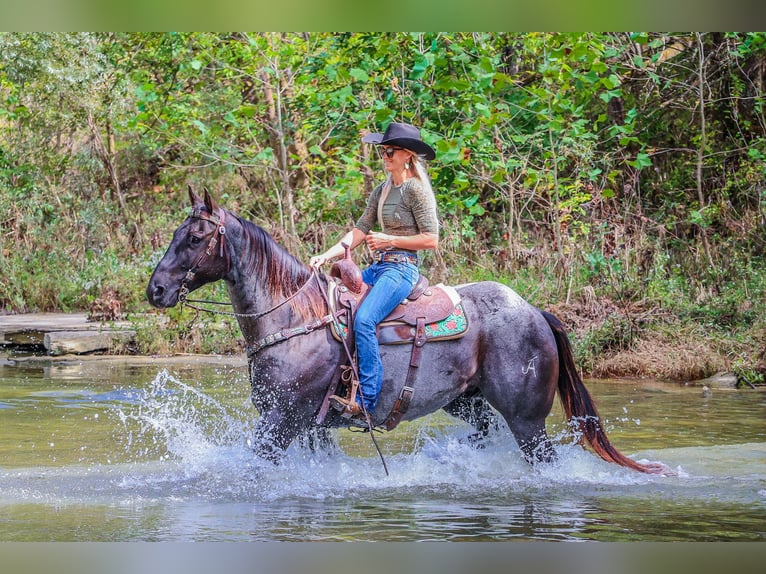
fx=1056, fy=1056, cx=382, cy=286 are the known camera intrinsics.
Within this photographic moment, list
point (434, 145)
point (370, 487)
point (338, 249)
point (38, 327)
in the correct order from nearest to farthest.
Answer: point (338, 249) < point (370, 487) < point (434, 145) < point (38, 327)

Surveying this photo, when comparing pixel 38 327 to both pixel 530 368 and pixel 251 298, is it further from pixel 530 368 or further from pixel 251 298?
pixel 530 368

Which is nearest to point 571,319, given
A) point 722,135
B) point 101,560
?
point 722,135

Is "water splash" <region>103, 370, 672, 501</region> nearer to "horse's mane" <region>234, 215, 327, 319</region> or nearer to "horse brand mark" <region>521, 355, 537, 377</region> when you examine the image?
"horse brand mark" <region>521, 355, 537, 377</region>

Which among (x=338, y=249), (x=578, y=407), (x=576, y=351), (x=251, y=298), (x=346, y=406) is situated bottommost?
Result: (x=576, y=351)

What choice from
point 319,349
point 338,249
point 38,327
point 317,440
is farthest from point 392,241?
point 38,327

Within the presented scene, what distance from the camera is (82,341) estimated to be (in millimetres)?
12141

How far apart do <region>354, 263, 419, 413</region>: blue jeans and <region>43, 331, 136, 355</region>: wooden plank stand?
22.6 feet

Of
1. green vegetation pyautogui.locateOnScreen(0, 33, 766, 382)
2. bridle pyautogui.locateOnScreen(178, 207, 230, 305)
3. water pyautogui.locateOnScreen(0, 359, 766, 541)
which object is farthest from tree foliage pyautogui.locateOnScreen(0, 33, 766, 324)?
bridle pyautogui.locateOnScreen(178, 207, 230, 305)

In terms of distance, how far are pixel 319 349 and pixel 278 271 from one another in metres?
0.50

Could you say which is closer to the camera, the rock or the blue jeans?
the blue jeans

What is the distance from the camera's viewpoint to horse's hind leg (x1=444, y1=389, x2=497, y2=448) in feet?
21.2

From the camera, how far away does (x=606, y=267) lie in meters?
11.5

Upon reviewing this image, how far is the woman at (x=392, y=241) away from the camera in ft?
19.3
